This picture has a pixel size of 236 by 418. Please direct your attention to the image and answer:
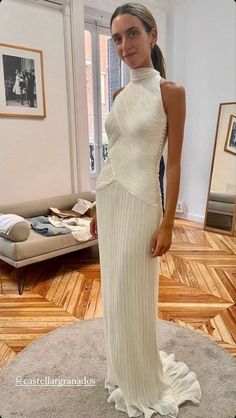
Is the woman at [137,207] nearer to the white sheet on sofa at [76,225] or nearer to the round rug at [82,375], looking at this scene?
the round rug at [82,375]

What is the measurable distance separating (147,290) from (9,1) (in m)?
3.01

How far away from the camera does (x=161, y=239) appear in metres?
1.15

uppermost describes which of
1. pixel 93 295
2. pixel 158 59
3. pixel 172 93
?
pixel 158 59

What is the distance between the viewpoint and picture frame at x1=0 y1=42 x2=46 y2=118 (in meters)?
2.99

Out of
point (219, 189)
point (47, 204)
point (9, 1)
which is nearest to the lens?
point (9, 1)

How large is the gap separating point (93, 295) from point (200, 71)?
3.15m

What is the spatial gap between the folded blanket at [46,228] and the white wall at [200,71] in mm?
2239

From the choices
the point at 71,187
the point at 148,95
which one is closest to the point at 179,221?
the point at 71,187

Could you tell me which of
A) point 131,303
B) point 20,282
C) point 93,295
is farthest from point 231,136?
point 131,303

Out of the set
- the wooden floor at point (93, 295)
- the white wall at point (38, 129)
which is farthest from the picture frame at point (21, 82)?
the wooden floor at point (93, 295)

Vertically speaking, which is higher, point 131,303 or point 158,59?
point 158,59

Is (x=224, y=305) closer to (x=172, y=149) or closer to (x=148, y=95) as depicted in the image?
(x=172, y=149)

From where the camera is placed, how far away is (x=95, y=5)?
361cm

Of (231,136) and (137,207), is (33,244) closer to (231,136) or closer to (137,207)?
(137,207)
